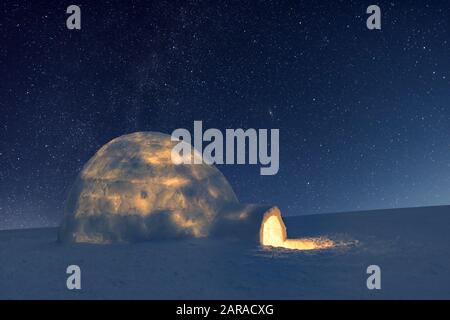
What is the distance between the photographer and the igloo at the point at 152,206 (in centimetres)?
1927

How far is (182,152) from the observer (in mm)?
21547

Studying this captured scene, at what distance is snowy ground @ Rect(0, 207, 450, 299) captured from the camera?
12.1 m

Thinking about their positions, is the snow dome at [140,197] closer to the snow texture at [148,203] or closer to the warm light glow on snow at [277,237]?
the snow texture at [148,203]

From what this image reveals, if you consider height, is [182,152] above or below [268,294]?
above

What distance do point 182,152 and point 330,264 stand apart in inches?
348

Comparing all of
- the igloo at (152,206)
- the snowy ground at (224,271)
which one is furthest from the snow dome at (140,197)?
the snowy ground at (224,271)

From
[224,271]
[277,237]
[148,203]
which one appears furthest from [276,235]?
[224,271]

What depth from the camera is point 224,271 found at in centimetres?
1419

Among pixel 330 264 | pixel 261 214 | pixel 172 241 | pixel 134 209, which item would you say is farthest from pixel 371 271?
pixel 134 209

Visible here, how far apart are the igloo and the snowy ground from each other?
0.78 m

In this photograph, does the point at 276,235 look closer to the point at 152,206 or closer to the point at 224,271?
the point at 152,206

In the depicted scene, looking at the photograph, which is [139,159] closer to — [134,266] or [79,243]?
[79,243]

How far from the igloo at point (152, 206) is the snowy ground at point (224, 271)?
781 mm

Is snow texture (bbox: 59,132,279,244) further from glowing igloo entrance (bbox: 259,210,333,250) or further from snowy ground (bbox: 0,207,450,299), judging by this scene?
snowy ground (bbox: 0,207,450,299)
